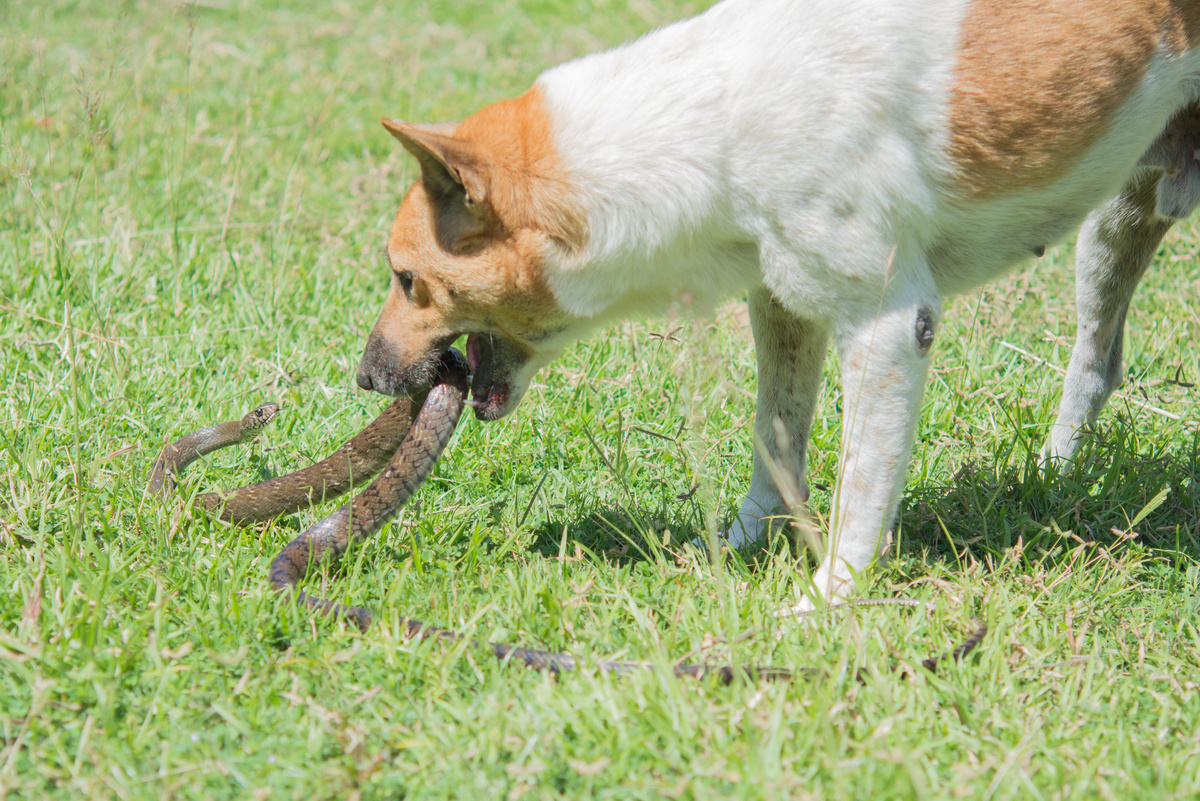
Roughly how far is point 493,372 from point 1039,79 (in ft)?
5.64

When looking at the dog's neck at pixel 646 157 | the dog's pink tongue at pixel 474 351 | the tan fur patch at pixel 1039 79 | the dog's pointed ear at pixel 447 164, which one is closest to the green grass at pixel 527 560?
the dog's neck at pixel 646 157

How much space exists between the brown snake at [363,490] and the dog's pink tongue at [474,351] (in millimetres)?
34

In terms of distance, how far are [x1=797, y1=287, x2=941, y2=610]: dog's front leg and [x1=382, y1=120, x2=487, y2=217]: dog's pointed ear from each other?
1.06 m

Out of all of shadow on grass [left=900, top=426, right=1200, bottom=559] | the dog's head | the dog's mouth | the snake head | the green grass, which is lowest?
shadow on grass [left=900, top=426, right=1200, bottom=559]

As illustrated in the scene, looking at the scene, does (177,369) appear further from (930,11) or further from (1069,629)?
(1069,629)

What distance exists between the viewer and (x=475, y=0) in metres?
9.36

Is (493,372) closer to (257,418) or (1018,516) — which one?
(257,418)

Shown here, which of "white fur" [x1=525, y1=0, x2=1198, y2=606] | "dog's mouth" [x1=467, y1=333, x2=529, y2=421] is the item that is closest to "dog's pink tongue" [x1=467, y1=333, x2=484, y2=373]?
"dog's mouth" [x1=467, y1=333, x2=529, y2=421]

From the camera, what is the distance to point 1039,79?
286cm

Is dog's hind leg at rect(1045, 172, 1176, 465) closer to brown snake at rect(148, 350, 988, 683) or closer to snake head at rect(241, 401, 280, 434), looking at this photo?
brown snake at rect(148, 350, 988, 683)

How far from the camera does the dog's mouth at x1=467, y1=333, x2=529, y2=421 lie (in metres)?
3.21

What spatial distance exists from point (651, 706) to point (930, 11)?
192cm

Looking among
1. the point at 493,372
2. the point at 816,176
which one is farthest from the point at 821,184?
the point at 493,372

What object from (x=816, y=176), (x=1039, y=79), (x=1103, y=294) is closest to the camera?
(x=816, y=176)
